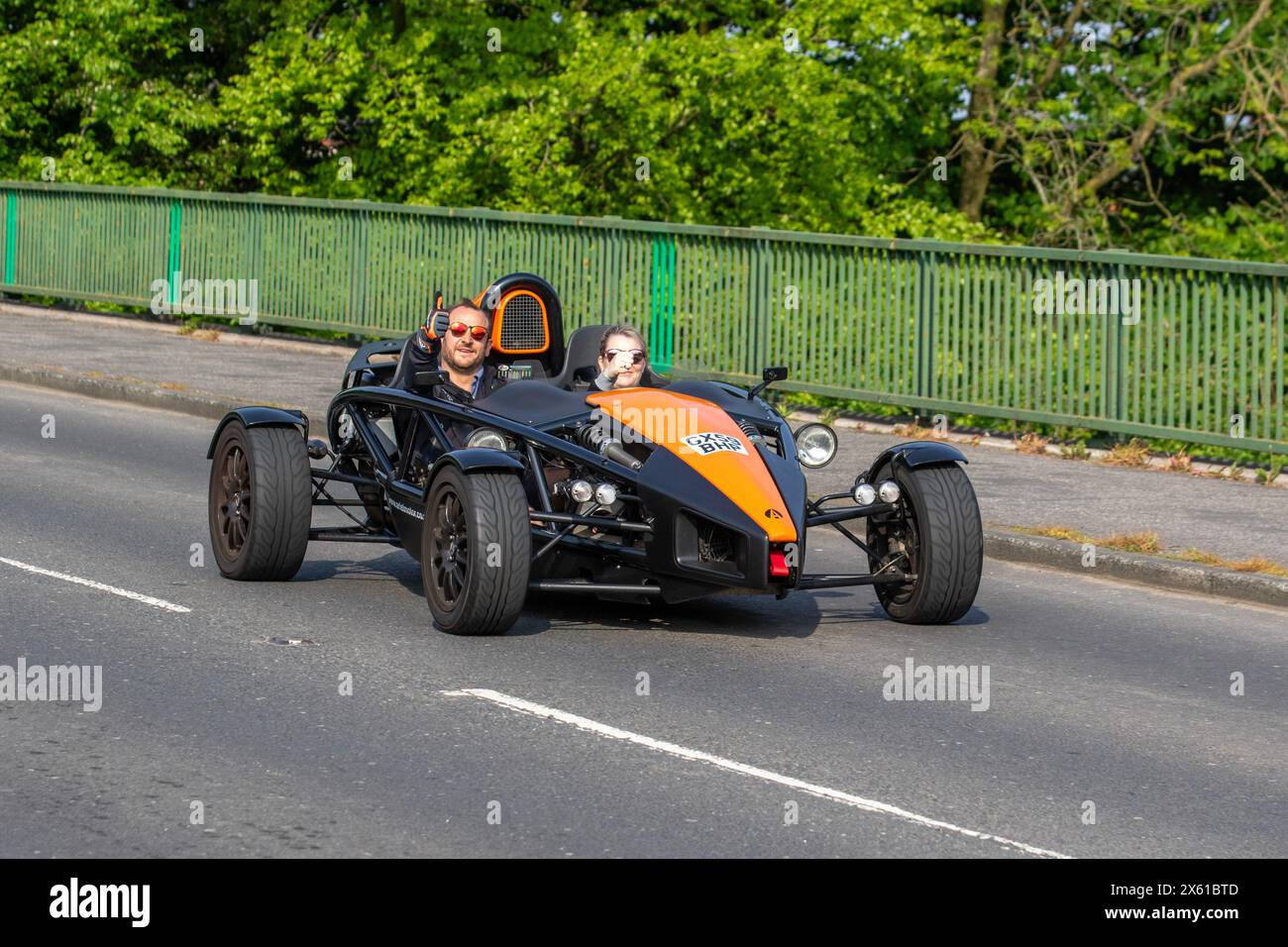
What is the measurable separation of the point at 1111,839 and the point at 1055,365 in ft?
35.8

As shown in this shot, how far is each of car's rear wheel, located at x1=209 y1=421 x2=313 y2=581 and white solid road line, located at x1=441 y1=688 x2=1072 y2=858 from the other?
225 centimetres

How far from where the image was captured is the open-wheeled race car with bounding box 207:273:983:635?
890 cm

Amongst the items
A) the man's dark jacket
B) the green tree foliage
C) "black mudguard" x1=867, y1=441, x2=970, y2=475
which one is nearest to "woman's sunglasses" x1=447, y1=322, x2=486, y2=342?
the man's dark jacket

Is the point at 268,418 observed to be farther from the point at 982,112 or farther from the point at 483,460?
the point at 982,112

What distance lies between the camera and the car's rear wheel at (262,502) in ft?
33.2

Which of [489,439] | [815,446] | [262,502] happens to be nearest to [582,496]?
[489,439]

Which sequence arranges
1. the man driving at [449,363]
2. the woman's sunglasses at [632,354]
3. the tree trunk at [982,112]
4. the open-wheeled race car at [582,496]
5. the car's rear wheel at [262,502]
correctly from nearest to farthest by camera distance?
the open-wheeled race car at [582,496]
the car's rear wheel at [262,502]
the woman's sunglasses at [632,354]
the man driving at [449,363]
the tree trunk at [982,112]

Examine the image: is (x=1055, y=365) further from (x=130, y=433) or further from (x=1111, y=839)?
(x=1111, y=839)

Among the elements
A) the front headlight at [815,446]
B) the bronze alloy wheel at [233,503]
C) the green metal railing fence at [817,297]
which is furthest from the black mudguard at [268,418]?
the green metal railing fence at [817,297]

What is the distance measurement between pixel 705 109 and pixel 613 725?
20.9 meters

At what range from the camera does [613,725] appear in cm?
778

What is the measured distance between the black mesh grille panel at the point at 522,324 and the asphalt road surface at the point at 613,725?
1.27 m

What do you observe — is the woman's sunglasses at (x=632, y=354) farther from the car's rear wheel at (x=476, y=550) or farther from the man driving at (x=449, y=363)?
the car's rear wheel at (x=476, y=550)
